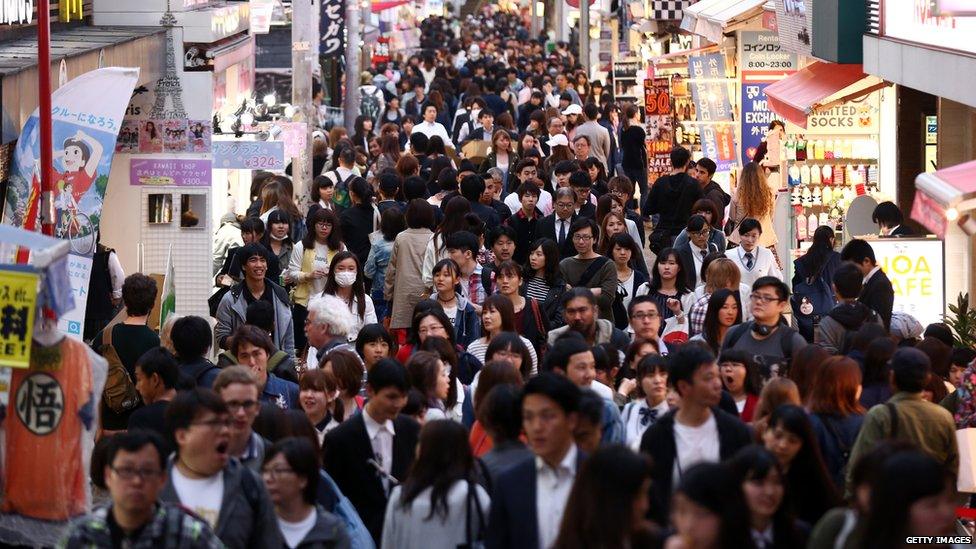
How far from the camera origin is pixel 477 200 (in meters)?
15.5

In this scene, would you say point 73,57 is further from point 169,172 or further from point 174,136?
point 174,136

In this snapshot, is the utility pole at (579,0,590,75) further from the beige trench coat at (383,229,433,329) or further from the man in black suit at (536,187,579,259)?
the beige trench coat at (383,229,433,329)

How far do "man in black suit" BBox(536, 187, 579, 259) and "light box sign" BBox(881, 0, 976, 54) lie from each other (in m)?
3.08

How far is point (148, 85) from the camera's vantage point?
1706 centimetres

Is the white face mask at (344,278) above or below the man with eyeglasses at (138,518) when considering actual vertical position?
above

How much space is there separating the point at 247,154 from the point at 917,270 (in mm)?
7692

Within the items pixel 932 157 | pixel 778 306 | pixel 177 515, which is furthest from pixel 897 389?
pixel 932 157

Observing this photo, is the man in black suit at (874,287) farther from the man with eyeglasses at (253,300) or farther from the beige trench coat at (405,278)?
the man with eyeglasses at (253,300)

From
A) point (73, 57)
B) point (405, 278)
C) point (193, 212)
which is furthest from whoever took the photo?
point (193, 212)

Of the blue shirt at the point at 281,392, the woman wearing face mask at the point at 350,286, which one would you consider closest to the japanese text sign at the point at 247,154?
the woman wearing face mask at the point at 350,286

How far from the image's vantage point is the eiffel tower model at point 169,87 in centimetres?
1684

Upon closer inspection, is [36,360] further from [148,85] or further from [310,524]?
[148,85]

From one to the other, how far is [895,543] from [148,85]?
1290 centimetres

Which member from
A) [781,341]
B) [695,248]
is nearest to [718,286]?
[781,341]
